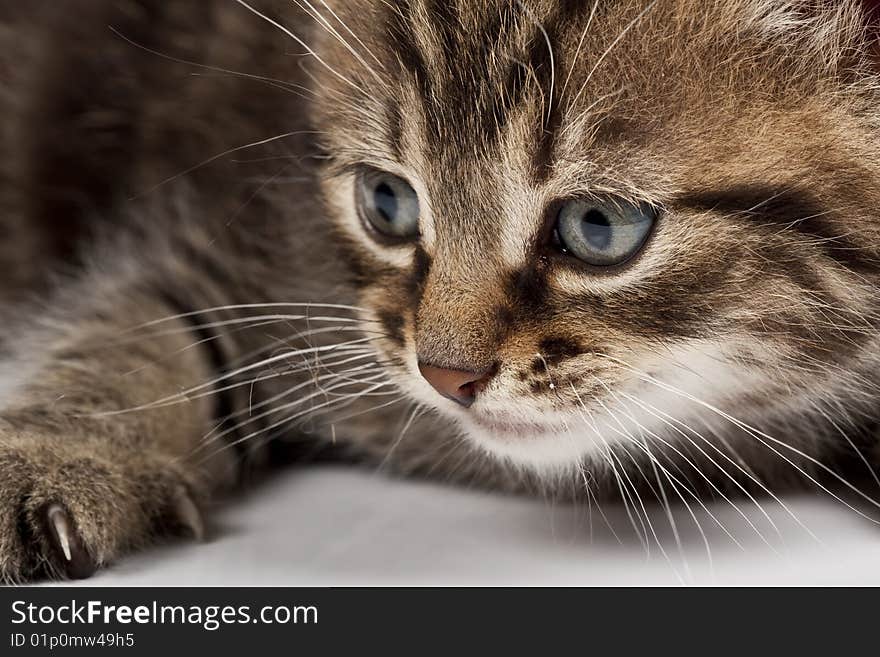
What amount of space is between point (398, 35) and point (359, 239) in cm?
26

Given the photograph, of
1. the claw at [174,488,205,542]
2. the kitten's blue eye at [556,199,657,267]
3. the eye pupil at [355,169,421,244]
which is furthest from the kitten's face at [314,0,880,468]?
the claw at [174,488,205,542]

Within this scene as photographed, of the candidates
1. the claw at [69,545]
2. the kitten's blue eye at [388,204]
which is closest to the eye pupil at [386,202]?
the kitten's blue eye at [388,204]

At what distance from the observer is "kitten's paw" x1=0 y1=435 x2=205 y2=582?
1.17 meters

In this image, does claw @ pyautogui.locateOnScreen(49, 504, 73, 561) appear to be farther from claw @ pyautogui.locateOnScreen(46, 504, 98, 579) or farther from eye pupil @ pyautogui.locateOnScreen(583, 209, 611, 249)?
eye pupil @ pyautogui.locateOnScreen(583, 209, 611, 249)

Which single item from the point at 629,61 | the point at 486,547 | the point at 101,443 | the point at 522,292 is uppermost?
the point at 629,61

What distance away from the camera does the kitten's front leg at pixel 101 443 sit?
1188 millimetres

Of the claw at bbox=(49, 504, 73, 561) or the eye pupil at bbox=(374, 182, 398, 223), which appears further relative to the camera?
the eye pupil at bbox=(374, 182, 398, 223)

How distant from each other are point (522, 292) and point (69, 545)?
514 millimetres

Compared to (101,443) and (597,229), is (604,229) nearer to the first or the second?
(597,229)

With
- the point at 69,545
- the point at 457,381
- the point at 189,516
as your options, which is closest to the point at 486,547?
the point at 457,381

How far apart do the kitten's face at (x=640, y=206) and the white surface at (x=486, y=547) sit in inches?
5.9

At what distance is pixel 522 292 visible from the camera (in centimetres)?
115

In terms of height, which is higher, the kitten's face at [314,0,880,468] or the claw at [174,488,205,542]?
the kitten's face at [314,0,880,468]

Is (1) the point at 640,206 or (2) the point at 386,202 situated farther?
(2) the point at 386,202
